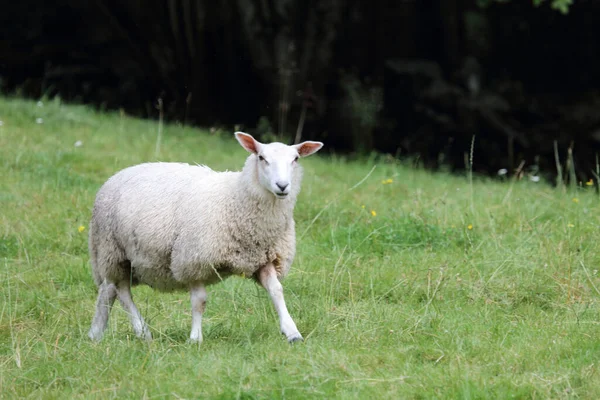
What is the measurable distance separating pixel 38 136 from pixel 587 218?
→ 5943mm

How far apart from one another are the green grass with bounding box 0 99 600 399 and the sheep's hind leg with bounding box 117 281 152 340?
0.27 ft

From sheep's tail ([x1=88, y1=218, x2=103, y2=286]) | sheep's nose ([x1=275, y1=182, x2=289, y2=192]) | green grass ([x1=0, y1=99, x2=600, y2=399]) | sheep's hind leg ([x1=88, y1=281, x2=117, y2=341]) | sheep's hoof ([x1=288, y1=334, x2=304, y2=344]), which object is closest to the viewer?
green grass ([x1=0, y1=99, x2=600, y2=399])

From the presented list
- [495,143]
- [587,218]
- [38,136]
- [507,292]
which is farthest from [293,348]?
[495,143]

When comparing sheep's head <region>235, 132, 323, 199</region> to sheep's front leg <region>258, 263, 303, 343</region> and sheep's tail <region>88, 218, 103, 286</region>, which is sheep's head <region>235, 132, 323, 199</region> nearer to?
sheep's front leg <region>258, 263, 303, 343</region>

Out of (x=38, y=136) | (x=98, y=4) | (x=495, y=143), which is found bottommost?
(x=495, y=143)

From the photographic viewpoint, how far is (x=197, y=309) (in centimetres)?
527

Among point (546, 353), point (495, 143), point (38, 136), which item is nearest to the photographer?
point (546, 353)

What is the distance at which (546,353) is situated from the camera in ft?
15.9

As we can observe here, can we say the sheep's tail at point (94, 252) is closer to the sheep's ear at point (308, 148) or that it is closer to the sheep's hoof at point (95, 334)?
the sheep's hoof at point (95, 334)

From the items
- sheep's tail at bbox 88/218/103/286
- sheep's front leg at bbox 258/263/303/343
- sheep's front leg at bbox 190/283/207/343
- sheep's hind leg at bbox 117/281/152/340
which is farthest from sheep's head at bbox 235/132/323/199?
sheep's tail at bbox 88/218/103/286

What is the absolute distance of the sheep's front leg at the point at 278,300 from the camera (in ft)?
16.6

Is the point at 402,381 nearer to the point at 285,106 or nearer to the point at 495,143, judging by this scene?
the point at 285,106

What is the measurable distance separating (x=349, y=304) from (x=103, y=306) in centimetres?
150

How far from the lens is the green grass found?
4.52 metres
